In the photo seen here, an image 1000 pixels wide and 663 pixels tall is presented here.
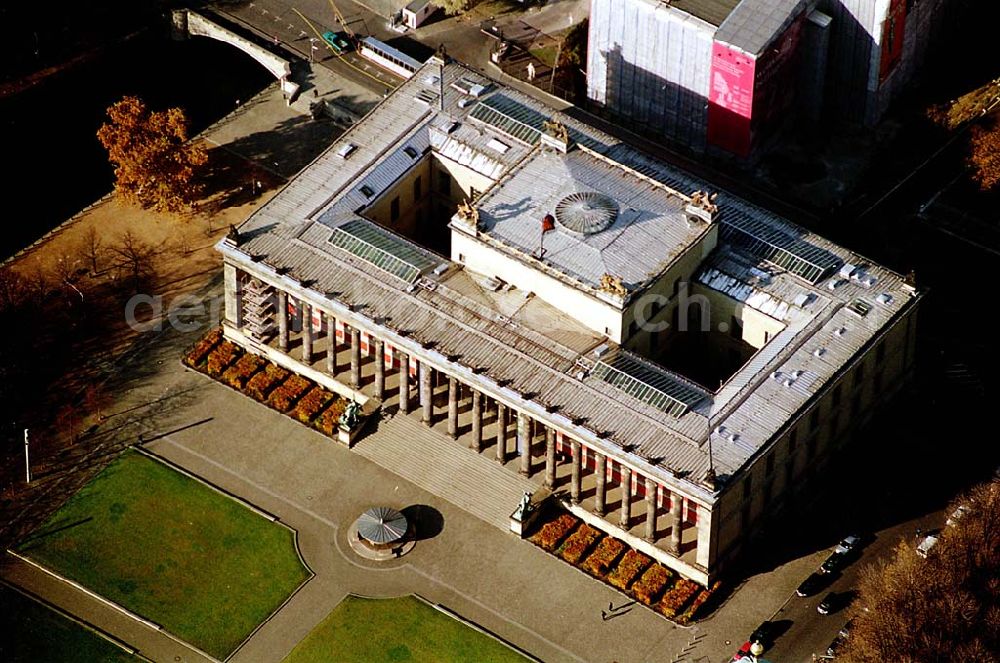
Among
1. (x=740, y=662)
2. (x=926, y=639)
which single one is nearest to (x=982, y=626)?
(x=926, y=639)

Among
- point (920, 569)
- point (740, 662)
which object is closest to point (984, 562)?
point (920, 569)

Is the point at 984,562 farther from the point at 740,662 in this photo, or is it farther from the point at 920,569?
the point at 740,662

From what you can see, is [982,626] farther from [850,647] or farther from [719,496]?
[719,496]

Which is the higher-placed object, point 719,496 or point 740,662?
point 719,496

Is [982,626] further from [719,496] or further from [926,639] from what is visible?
[719,496]
